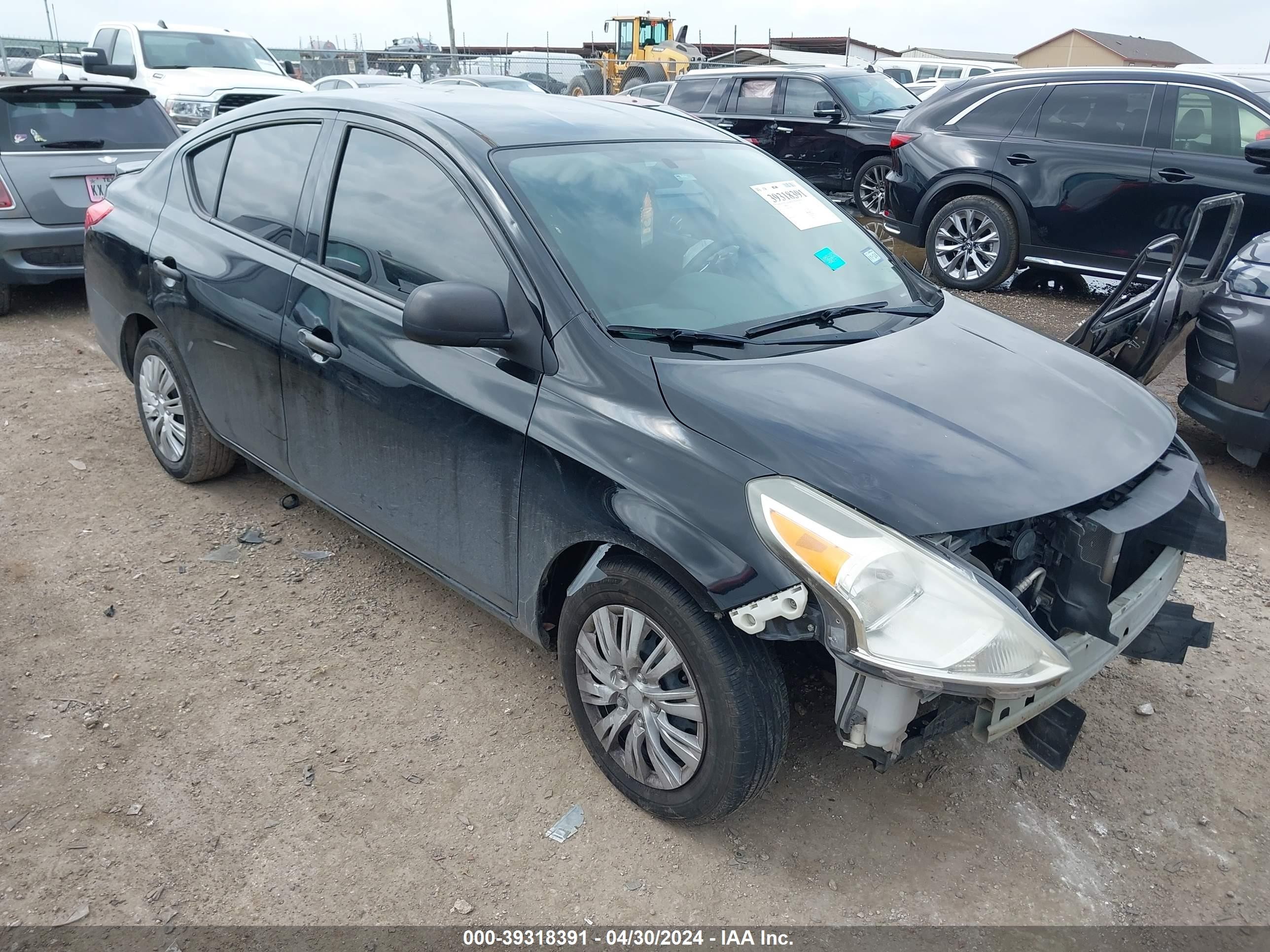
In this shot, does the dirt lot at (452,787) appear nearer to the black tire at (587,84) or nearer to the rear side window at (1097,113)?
the rear side window at (1097,113)

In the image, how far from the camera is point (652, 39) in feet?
109

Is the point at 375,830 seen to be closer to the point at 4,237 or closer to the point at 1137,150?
the point at 4,237

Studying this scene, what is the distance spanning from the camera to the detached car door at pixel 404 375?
8.73ft

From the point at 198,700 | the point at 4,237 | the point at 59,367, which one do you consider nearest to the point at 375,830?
the point at 198,700

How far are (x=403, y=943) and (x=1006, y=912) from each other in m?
1.48

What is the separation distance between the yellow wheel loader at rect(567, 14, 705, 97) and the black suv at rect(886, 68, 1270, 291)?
59.0 ft

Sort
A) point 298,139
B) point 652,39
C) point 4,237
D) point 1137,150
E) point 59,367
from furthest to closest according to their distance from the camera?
point 652,39 < point 1137,150 < point 4,237 < point 59,367 < point 298,139

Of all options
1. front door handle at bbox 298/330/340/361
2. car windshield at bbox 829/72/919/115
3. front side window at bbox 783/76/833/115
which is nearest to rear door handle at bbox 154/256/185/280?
front door handle at bbox 298/330/340/361

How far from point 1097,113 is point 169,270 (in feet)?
22.4

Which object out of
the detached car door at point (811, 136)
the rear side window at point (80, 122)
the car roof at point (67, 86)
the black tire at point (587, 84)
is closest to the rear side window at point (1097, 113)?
the detached car door at point (811, 136)

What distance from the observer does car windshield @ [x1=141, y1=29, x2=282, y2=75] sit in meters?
11.5

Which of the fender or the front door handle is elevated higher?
the front door handle

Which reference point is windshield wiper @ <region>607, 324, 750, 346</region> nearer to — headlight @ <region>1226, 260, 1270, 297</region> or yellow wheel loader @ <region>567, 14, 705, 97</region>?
headlight @ <region>1226, 260, 1270, 297</region>

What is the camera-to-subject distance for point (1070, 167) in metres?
7.25
